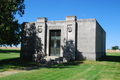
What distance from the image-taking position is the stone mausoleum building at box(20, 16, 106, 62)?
830 inches

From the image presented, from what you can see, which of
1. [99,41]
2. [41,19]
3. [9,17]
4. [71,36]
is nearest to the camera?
[9,17]

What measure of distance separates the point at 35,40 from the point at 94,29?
9.93 m

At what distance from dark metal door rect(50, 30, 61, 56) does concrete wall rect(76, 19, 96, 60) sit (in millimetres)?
3274

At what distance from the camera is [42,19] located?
23500 millimetres

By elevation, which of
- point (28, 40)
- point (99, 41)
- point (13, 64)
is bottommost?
point (13, 64)

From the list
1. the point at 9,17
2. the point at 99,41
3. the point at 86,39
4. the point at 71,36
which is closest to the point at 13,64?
the point at 9,17

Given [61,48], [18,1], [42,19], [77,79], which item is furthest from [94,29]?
[77,79]

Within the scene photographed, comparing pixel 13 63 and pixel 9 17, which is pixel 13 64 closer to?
pixel 13 63

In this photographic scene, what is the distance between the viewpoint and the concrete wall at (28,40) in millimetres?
24234

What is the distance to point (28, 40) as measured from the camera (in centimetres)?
2467

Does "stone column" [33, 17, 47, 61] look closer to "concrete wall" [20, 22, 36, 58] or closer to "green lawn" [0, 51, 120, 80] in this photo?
"concrete wall" [20, 22, 36, 58]

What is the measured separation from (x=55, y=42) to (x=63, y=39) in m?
1.73

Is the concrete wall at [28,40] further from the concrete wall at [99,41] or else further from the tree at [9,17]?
the concrete wall at [99,41]

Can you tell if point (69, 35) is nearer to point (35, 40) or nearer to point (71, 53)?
point (71, 53)
